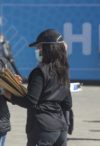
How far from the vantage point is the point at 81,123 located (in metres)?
Answer: 11.0

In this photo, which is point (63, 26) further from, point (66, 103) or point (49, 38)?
point (49, 38)

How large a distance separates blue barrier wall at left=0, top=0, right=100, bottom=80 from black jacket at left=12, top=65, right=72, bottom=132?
12.4m

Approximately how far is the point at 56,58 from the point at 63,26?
41.3 ft

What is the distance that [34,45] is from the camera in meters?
4.99

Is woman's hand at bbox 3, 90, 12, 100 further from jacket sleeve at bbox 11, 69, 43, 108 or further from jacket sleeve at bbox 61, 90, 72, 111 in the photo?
jacket sleeve at bbox 61, 90, 72, 111

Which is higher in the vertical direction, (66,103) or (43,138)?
(66,103)

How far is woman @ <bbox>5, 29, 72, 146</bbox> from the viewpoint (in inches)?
191

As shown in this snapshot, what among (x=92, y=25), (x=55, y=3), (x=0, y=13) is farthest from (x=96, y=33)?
(x=0, y=13)

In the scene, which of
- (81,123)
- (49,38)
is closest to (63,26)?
(81,123)

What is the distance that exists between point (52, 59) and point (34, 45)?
204 millimetres

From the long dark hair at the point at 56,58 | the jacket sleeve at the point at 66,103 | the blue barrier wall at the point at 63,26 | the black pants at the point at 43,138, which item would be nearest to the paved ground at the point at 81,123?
the blue barrier wall at the point at 63,26

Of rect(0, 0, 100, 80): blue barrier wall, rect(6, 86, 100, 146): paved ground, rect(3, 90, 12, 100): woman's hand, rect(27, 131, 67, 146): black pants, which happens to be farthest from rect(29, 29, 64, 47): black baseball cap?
rect(0, 0, 100, 80): blue barrier wall

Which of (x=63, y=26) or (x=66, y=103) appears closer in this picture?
(x=66, y=103)

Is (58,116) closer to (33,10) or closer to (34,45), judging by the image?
(34,45)
